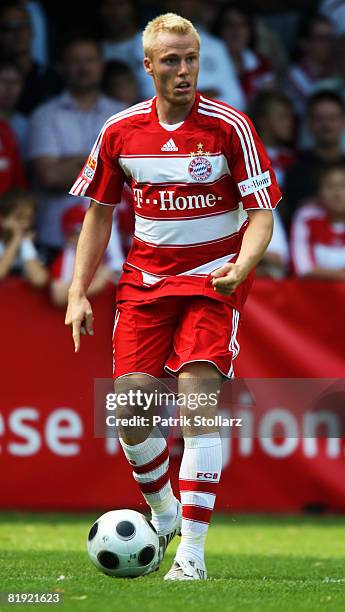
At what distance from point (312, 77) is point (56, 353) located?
455cm

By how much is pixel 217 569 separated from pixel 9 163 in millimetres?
5157

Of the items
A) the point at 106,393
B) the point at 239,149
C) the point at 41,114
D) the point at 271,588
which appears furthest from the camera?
the point at 41,114

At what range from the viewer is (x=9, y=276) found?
9.81 meters

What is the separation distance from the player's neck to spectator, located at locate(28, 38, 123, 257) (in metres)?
4.49

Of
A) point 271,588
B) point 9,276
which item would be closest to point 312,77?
point 9,276

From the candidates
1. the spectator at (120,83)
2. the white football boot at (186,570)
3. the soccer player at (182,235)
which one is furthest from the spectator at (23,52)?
the white football boot at (186,570)

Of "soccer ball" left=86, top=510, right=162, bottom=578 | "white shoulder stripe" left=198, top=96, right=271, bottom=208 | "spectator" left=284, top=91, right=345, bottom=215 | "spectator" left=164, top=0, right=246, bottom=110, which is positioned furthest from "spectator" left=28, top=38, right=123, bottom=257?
"soccer ball" left=86, top=510, right=162, bottom=578

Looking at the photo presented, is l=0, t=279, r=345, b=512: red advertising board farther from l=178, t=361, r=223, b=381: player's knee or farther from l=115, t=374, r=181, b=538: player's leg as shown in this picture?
l=178, t=361, r=223, b=381: player's knee

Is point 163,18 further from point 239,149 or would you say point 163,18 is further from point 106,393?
point 106,393

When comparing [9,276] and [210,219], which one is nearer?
[210,219]

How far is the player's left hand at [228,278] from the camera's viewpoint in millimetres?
5602

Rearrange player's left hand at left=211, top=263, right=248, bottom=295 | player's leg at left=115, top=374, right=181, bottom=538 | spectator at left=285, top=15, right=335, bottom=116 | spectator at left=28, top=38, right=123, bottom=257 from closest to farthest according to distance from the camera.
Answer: player's left hand at left=211, top=263, right=248, bottom=295, player's leg at left=115, top=374, right=181, bottom=538, spectator at left=28, top=38, right=123, bottom=257, spectator at left=285, top=15, right=335, bottom=116

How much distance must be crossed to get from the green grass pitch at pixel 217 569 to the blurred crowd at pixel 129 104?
1.92m

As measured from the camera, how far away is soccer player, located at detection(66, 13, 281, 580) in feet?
19.2
